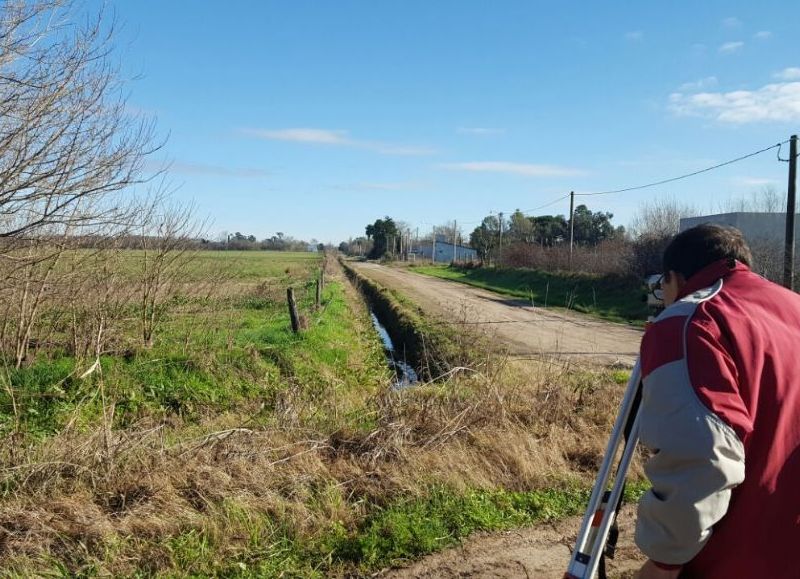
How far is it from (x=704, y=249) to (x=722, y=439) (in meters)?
0.69

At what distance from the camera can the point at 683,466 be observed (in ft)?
5.16

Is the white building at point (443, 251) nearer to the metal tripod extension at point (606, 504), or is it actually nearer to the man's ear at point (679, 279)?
the metal tripod extension at point (606, 504)

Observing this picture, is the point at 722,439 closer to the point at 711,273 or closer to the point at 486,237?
the point at 711,273

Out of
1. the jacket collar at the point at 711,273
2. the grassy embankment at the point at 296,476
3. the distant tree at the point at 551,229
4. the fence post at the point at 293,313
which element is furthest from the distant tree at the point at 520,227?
the jacket collar at the point at 711,273

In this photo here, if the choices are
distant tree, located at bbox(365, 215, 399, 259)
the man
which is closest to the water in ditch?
the man

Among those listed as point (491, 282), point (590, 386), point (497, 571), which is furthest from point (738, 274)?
point (491, 282)

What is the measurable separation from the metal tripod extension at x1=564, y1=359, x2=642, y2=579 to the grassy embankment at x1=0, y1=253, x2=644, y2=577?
1.95 m

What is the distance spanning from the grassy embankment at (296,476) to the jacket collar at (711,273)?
8.95 feet

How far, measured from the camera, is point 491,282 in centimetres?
4297

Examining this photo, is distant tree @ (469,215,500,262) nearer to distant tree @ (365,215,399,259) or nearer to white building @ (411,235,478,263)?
white building @ (411,235,478,263)

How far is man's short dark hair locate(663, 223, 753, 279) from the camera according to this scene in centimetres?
194

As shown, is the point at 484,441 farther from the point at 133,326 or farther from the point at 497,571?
the point at 133,326

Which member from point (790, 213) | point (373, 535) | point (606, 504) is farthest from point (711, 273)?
point (790, 213)

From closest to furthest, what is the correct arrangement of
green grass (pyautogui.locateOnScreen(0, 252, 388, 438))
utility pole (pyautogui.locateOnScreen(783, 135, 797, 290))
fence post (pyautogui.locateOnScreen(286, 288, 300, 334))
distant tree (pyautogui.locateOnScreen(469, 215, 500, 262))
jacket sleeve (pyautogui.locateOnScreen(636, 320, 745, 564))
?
jacket sleeve (pyautogui.locateOnScreen(636, 320, 745, 564)), green grass (pyautogui.locateOnScreen(0, 252, 388, 438)), fence post (pyautogui.locateOnScreen(286, 288, 300, 334)), utility pole (pyautogui.locateOnScreen(783, 135, 797, 290)), distant tree (pyautogui.locateOnScreen(469, 215, 500, 262))
